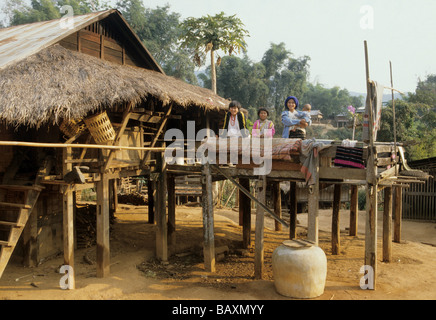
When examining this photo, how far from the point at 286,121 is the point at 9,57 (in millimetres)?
6304

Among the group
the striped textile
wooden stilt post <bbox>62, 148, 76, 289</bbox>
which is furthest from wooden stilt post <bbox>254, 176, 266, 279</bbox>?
wooden stilt post <bbox>62, 148, 76, 289</bbox>

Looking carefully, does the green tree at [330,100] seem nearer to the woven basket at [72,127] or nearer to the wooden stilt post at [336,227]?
the wooden stilt post at [336,227]

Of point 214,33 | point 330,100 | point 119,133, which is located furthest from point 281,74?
point 119,133

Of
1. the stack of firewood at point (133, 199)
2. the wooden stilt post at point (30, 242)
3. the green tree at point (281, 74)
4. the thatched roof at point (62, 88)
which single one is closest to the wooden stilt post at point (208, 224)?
the thatched roof at point (62, 88)

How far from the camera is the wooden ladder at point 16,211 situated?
6.74m

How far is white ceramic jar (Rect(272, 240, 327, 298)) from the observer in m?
6.29

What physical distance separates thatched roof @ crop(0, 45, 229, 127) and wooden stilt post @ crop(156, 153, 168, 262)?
6.17ft

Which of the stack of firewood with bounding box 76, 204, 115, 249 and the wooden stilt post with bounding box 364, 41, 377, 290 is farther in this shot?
the stack of firewood with bounding box 76, 204, 115, 249

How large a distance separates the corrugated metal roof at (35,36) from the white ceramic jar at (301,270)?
669cm

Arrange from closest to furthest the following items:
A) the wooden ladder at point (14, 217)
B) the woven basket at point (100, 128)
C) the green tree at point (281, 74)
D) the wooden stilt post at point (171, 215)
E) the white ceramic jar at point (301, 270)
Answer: the white ceramic jar at point (301, 270) < the wooden ladder at point (14, 217) < the woven basket at point (100, 128) < the wooden stilt post at point (171, 215) < the green tree at point (281, 74)

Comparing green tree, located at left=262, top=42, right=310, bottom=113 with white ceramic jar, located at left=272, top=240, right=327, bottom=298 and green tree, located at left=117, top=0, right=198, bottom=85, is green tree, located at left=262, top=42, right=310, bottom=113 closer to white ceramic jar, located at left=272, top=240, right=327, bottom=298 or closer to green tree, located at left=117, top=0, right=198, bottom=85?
green tree, located at left=117, top=0, right=198, bottom=85

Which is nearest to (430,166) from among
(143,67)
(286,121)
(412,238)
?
(412,238)
